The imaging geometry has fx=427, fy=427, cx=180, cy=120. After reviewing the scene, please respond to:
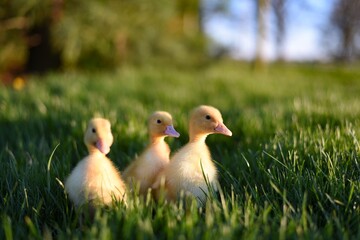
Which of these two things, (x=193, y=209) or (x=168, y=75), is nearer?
(x=193, y=209)

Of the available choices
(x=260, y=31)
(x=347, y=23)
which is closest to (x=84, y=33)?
(x=260, y=31)

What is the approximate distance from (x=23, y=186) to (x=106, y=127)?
1.41ft

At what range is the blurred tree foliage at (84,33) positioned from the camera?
24.0 feet

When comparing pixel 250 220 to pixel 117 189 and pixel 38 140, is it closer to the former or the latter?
pixel 117 189

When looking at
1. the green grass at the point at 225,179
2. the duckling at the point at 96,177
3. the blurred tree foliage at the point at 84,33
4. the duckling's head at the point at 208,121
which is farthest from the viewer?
the blurred tree foliage at the point at 84,33

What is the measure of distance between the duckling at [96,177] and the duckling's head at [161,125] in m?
0.29

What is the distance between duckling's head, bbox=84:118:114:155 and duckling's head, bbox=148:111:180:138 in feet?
0.97

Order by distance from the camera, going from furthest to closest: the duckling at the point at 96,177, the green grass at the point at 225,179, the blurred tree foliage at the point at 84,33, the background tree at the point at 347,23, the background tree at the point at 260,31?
the background tree at the point at 347,23, the background tree at the point at 260,31, the blurred tree foliage at the point at 84,33, the duckling at the point at 96,177, the green grass at the point at 225,179

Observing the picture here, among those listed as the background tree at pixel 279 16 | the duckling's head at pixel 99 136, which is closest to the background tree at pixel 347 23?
the background tree at pixel 279 16

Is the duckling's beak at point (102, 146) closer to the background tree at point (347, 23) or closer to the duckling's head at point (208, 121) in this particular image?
the duckling's head at point (208, 121)

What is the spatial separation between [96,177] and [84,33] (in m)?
6.17

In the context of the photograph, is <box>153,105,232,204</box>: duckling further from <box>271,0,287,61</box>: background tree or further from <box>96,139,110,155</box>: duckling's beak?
<box>271,0,287,61</box>: background tree

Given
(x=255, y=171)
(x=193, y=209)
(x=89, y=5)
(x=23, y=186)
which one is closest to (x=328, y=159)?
(x=255, y=171)

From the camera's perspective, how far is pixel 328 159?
192 cm
